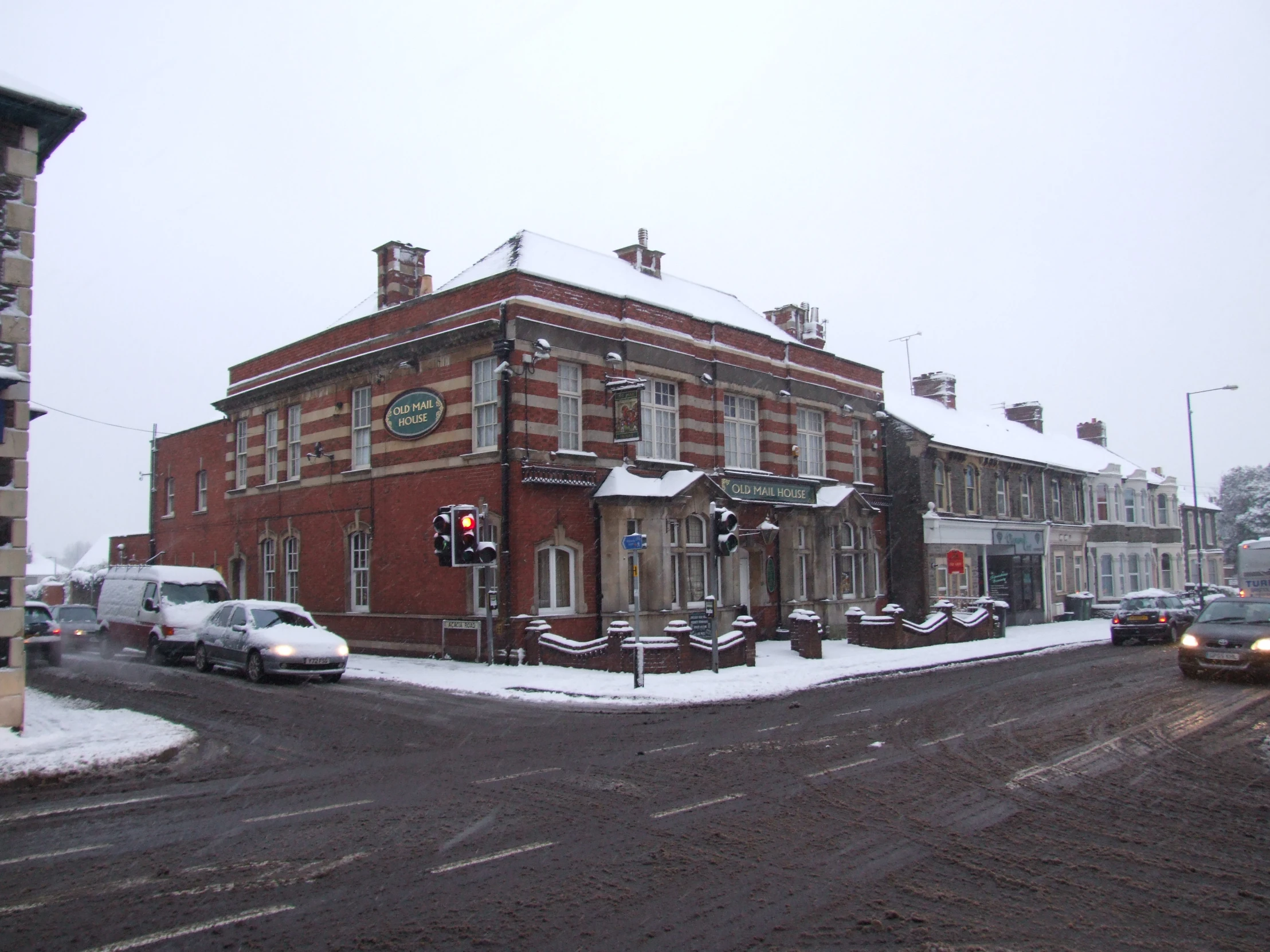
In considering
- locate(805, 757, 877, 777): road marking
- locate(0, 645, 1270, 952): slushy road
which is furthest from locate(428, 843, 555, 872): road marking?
locate(805, 757, 877, 777): road marking

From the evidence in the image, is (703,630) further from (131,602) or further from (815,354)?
(131,602)

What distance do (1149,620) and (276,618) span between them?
82.5ft

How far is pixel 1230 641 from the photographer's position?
56.1 ft

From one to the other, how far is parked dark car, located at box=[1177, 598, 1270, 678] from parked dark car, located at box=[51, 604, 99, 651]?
1101 inches

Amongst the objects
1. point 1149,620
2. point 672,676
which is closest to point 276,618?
point 672,676

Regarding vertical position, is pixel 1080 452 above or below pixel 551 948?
above

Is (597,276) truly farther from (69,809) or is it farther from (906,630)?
(69,809)

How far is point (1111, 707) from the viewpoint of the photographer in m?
14.3

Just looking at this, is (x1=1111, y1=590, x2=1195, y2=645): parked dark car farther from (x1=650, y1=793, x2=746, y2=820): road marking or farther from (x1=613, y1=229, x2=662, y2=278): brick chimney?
(x1=650, y1=793, x2=746, y2=820): road marking

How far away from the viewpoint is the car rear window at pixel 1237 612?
1770 centimetres

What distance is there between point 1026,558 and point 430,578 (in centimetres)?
2729

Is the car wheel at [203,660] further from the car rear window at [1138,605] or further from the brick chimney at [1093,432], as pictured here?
the brick chimney at [1093,432]

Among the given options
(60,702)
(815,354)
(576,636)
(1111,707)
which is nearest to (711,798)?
(1111,707)

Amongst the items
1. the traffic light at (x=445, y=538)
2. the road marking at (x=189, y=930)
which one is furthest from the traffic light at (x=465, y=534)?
the road marking at (x=189, y=930)
